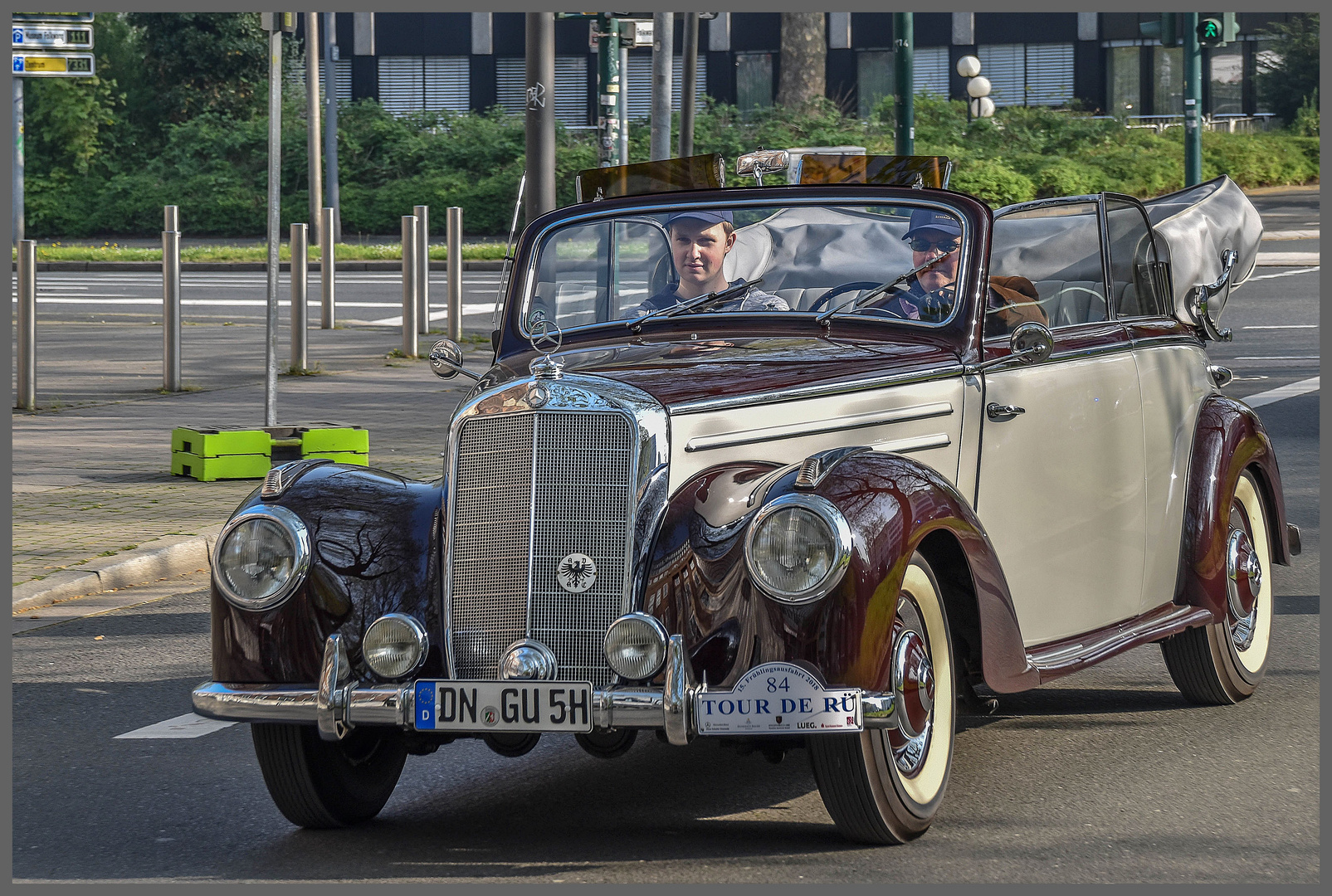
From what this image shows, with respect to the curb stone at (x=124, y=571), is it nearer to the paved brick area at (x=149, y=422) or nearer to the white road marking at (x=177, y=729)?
the paved brick area at (x=149, y=422)

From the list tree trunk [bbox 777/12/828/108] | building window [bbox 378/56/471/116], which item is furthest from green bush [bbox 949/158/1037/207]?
building window [bbox 378/56/471/116]

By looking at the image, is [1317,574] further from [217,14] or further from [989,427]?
[217,14]

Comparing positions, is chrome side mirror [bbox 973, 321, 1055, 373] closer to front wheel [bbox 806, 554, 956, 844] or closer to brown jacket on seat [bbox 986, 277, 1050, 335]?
brown jacket on seat [bbox 986, 277, 1050, 335]

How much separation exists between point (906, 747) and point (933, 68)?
169 feet

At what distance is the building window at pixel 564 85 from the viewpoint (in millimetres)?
54969

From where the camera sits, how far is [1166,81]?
175 feet

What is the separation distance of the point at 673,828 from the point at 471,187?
35870 millimetres

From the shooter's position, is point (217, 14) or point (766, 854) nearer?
point (766, 854)

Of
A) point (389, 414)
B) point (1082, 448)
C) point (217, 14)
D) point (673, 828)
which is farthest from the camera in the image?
point (217, 14)

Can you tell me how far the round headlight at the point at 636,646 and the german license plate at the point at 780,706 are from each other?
0.18m

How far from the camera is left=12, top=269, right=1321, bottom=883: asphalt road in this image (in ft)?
14.5

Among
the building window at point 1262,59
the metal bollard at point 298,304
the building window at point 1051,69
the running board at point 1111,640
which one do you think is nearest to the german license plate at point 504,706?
the running board at point 1111,640

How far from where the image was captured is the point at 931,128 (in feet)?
130

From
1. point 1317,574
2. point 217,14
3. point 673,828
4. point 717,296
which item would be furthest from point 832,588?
point 217,14
